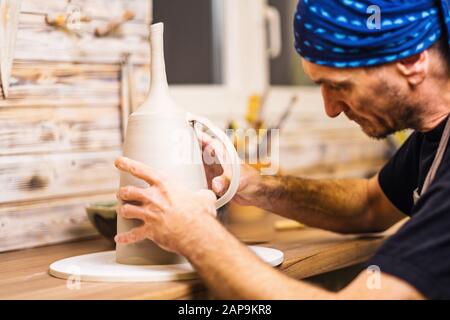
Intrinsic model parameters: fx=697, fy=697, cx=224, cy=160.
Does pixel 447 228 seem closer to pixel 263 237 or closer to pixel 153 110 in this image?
pixel 153 110

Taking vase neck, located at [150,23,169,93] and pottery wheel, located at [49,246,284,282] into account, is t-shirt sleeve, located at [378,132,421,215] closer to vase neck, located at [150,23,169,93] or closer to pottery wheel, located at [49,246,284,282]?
pottery wheel, located at [49,246,284,282]

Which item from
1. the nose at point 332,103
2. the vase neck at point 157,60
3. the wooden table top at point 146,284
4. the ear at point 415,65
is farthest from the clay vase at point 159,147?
the ear at point 415,65

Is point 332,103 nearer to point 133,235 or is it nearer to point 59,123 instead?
point 133,235

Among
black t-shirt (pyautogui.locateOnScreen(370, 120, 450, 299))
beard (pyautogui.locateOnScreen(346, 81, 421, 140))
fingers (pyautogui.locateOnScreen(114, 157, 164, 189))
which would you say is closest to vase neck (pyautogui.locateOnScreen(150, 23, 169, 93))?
fingers (pyautogui.locateOnScreen(114, 157, 164, 189))

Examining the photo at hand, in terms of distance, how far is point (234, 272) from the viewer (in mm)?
1028

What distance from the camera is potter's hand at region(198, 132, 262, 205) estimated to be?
1327 millimetres

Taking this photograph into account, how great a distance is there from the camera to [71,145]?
61.9 inches

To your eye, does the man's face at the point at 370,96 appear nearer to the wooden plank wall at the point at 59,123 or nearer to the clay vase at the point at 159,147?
the clay vase at the point at 159,147

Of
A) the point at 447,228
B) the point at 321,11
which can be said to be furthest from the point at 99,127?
the point at 447,228

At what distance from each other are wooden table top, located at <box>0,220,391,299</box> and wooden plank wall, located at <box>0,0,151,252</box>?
0.07 metres

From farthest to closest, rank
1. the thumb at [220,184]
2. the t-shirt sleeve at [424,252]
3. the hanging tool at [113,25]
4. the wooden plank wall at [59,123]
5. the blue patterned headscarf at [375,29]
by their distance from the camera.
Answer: the hanging tool at [113,25] < the wooden plank wall at [59,123] < the thumb at [220,184] < the blue patterned headscarf at [375,29] < the t-shirt sleeve at [424,252]

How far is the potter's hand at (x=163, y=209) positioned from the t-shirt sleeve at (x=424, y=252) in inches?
11.0

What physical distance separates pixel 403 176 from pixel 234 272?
0.66 metres

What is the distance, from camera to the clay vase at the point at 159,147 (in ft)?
3.86
